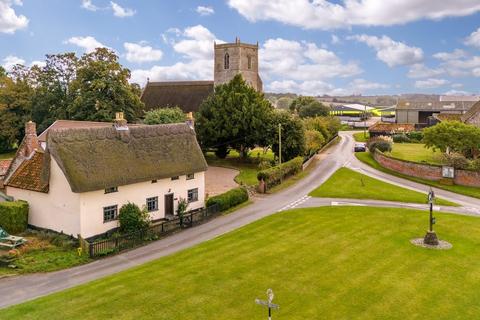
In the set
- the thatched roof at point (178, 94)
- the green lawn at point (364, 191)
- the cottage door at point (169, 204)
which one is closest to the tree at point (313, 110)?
the thatched roof at point (178, 94)

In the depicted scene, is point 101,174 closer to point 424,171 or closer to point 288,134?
point 288,134

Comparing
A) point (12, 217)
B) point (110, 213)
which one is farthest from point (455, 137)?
point (12, 217)

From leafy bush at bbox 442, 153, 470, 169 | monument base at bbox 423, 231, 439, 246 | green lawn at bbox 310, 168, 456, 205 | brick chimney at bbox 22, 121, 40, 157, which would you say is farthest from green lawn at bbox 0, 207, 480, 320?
leafy bush at bbox 442, 153, 470, 169

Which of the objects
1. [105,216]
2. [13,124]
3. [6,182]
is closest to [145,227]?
[105,216]

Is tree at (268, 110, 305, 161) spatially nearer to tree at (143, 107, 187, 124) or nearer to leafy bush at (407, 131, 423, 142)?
tree at (143, 107, 187, 124)

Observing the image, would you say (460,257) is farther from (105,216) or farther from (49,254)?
(49,254)
